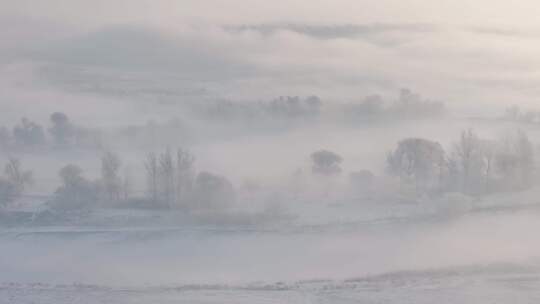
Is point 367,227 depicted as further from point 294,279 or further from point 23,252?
point 23,252

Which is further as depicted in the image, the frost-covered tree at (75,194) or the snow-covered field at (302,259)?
the frost-covered tree at (75,194)

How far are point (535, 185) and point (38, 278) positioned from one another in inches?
261

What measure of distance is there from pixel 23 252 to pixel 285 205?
325cm

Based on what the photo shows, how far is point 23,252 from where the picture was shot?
31.2ft

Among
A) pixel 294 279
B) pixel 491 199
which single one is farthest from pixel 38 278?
pixel 491 199

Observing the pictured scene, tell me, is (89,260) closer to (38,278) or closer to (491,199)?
(38,278)

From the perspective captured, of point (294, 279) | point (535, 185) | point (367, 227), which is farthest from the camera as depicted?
point (535, 185)

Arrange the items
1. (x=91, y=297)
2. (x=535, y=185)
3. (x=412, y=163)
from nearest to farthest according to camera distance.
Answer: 1. (x=91, y=297)
2. (x=535, y=185)
3. (x=412, y=163)

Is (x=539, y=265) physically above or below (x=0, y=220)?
below

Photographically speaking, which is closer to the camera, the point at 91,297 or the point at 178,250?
the point at 91,297

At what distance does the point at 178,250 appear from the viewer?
9758mm

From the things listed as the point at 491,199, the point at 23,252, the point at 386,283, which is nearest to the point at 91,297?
the point at 23,252

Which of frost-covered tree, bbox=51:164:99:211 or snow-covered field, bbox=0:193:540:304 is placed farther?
frost-covered tree, bbox=51:164:99:211

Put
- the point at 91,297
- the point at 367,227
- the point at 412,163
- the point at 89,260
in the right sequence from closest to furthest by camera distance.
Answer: the point at 91,297 < the point at 89,260 < the point at 367,227 < the point at 412,163
